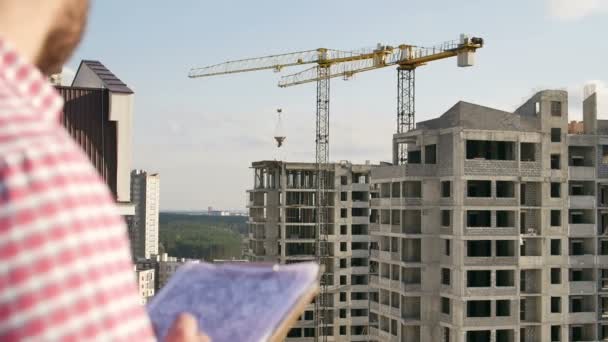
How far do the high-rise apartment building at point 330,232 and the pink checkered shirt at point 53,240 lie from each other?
49379 mm

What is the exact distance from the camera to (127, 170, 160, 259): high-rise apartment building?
124 meters

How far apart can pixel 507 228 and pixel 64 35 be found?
1112 inches

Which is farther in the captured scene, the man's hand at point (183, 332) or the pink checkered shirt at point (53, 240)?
the man's hand at point (183, 332)

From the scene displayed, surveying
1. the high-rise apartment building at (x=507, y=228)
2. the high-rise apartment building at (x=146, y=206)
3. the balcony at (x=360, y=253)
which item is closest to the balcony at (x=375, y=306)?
the high-rise apartment building at (x=507, y=228)

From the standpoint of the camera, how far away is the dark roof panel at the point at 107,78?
978 cm

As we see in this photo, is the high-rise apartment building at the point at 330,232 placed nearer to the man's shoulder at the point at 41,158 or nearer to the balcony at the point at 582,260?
the balcony at the point at 582,260

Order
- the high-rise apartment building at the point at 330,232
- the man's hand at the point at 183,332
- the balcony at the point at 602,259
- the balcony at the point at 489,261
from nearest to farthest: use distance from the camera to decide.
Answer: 1. the man's hand at the point at 183,332
2. the balcony at the point at 489,261
3. the balcony at the point at 602,259
4. the high-rise apartment building at the point at 330,232

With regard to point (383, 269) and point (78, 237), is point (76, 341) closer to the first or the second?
point (78, 237)

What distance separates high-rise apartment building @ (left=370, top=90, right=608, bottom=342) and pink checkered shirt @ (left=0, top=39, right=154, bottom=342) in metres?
27.7

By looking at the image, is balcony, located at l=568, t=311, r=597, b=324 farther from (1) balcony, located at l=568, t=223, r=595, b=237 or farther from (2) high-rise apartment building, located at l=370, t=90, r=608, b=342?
Result: (1) balcony, located at l=568, t=223, r=595, b=237

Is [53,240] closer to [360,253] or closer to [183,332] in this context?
[183,332]

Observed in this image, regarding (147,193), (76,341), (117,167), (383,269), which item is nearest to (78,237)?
(76,341)

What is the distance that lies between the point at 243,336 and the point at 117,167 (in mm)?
Result: 8865

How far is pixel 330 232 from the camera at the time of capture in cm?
5038
